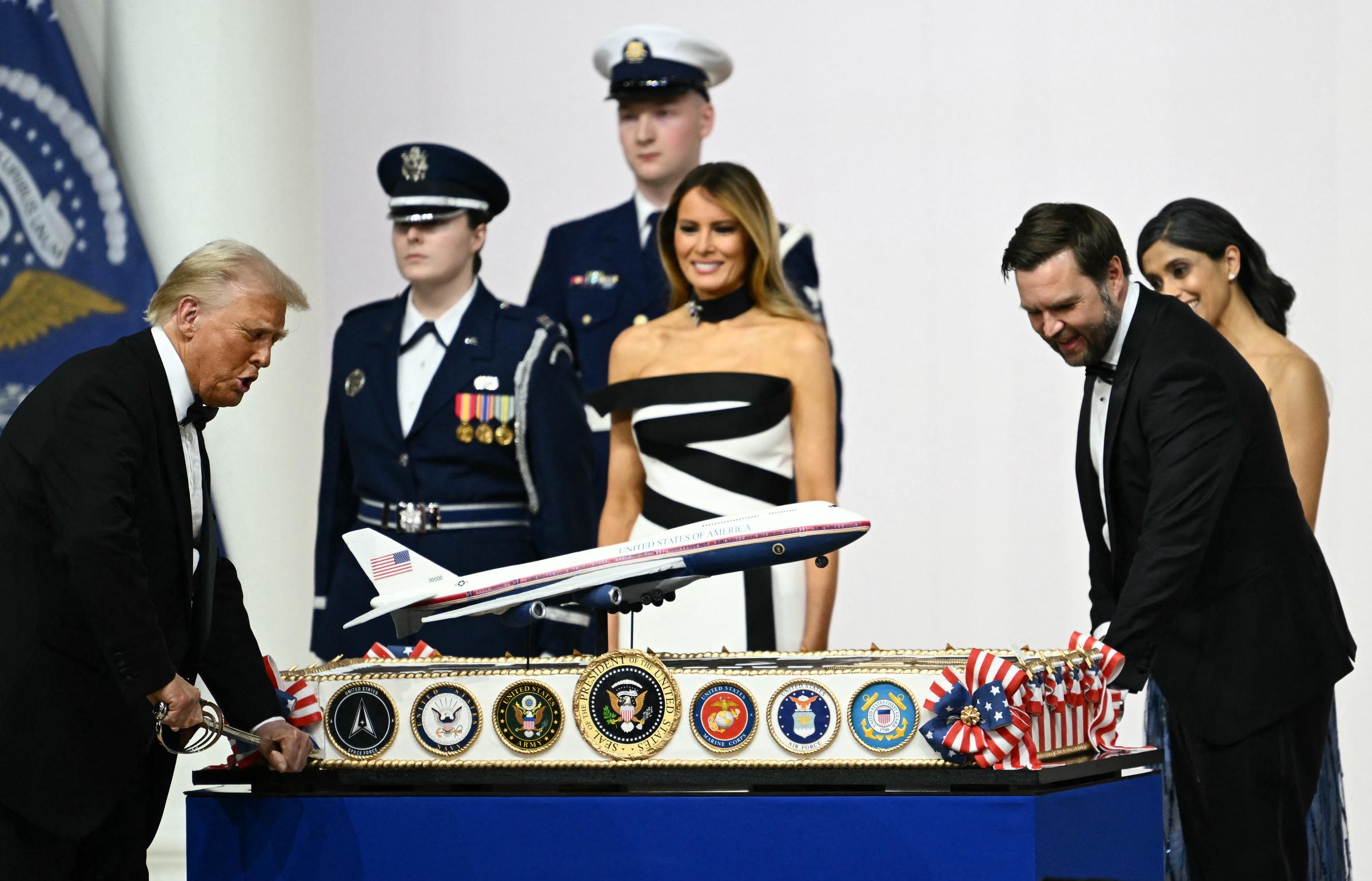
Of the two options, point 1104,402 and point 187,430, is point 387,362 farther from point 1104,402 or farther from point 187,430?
point 1104,402

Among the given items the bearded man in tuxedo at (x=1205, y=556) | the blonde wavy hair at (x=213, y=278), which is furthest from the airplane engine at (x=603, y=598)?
the bearded man in tuxedo at (x=1205, y=556)

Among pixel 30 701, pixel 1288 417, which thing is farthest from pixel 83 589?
pixel 1288 417

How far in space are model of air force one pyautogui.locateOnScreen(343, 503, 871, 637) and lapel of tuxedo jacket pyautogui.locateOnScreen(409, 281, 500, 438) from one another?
38.9 inches

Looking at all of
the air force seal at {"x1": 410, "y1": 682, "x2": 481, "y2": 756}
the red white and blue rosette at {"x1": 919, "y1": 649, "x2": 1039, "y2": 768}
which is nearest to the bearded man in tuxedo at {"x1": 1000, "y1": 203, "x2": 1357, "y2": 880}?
the red white and blue rosette at {"x1": 919, "y1": 649, "x2": 1039, "y2": 768}

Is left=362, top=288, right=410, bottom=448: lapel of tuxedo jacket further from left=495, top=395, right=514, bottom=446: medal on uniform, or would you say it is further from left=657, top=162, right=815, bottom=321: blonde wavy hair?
left=657, top=162, right=815, bottom=321: blonde wavy hair

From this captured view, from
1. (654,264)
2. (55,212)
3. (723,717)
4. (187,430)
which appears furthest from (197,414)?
(55,212)

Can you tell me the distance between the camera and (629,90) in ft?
17.7

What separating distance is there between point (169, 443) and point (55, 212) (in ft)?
11.1

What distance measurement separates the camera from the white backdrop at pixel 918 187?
220 inches

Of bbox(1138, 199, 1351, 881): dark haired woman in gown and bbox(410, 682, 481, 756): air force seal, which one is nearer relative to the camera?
bbox(410, 682, 481, 756): air force seal

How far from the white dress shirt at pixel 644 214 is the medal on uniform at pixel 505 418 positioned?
0.99 metres

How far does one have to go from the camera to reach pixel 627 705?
2979 mm

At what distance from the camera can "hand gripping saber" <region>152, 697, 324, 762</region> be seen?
111 inches

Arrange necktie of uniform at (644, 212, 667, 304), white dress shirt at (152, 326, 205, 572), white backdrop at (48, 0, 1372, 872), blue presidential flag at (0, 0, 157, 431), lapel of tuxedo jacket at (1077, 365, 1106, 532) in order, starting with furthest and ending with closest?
blue presidential flag at (0, 0, 157, 431)
white backdrop at (48, 0, 1372, 872)
necktie of uniform at (644, 212, 667, 304)
lapel of tuxedo jacket at (1077, 365, 1106, 532)
white dress shirt at (152, 326, 205, 572)
